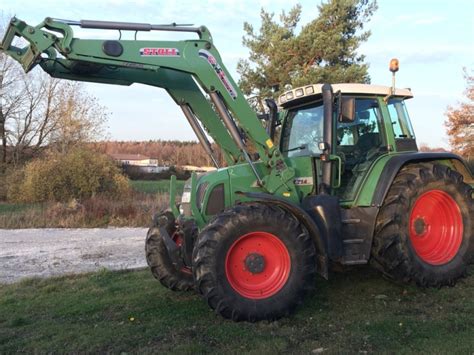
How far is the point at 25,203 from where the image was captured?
20.5 metres

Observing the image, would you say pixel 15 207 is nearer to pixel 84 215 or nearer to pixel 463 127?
pixel 84 215

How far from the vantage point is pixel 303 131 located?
6.59m

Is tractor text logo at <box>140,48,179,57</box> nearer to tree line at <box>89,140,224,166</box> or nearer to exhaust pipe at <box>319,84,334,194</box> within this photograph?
exhaust pipe at <box>319,84,334,194</box>

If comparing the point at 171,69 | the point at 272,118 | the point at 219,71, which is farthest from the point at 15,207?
the point at 219,71

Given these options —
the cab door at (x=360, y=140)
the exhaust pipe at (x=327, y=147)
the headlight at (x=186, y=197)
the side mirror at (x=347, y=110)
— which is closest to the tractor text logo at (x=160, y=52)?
the headlight at (x=186, y=197)

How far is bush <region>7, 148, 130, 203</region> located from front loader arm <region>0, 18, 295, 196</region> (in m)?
15.1

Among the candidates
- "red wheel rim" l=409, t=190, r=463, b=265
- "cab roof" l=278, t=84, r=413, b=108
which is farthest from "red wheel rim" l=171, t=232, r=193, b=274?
"red wheel rim" l=409, t=190, r=463, b=265

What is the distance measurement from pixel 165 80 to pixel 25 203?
16857 millimetres

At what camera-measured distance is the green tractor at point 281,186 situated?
4.99 m

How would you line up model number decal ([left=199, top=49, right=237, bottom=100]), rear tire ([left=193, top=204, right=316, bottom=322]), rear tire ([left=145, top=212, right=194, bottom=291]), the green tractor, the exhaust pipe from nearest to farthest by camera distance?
rear tire ([left=193, top=204, right=316, bottom=322])
the green tractor
model number decal ([left=199, top=49, right=237, bottom=100])
the exhaust pipe
rear tire ([left=145, top=212, right=194, bottom=291])

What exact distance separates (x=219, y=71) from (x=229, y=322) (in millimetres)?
2695

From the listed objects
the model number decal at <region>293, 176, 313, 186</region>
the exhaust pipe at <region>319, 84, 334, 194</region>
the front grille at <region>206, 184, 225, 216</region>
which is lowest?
the front grille at <region>206, 184, 225, 216</region>

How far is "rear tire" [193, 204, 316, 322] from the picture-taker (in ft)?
16.0

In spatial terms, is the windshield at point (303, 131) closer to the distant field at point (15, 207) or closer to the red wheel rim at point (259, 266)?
the red wheel rim at point (259, 266)
